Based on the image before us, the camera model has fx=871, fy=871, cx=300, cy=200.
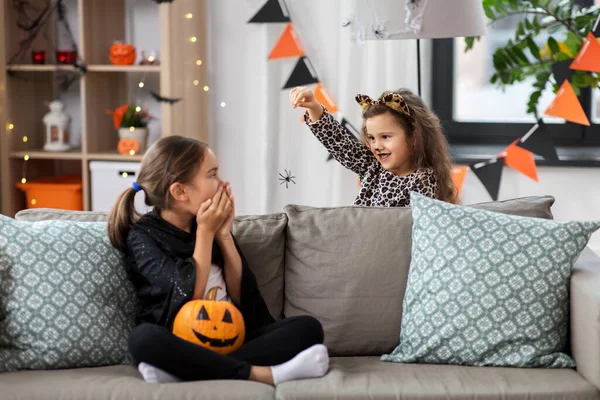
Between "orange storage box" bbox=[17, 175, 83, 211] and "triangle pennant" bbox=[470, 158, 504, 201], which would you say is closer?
"triangle pennant" bbox=[470, 158, 504, 201]

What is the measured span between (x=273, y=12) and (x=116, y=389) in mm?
2297

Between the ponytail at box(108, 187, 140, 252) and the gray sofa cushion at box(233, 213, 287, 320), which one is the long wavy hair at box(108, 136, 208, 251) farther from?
the gray sofa cushion at box(233, 213, 287, 320)

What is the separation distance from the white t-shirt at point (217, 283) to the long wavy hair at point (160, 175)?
0.65ft

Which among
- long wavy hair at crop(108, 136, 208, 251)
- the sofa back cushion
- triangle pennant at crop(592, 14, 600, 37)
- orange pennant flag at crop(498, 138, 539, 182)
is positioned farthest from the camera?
orange pennant flag at crop(498, 138, 539, 182)

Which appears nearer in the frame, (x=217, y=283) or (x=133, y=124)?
(x=217, y=283)

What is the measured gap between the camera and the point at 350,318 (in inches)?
87.0

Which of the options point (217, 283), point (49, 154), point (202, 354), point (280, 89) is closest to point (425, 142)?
point (217, 283)

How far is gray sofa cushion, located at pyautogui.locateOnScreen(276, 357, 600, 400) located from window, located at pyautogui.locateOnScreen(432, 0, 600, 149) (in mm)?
2019

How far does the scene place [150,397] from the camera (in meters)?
1.86

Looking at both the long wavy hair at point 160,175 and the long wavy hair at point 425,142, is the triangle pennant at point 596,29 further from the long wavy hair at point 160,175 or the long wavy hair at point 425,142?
the long wavy hair at point 160,175

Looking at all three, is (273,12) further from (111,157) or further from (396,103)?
(396,103)

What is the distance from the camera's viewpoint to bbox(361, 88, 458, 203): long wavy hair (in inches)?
102

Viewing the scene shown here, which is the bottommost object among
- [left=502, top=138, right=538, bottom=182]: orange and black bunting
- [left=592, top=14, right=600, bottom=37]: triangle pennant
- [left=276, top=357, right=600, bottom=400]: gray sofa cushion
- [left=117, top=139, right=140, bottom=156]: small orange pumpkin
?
[left=276, top=357, right=600, bottom=400]: gray sofa cushion

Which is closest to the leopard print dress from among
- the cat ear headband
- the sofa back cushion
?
the cat ear headband
